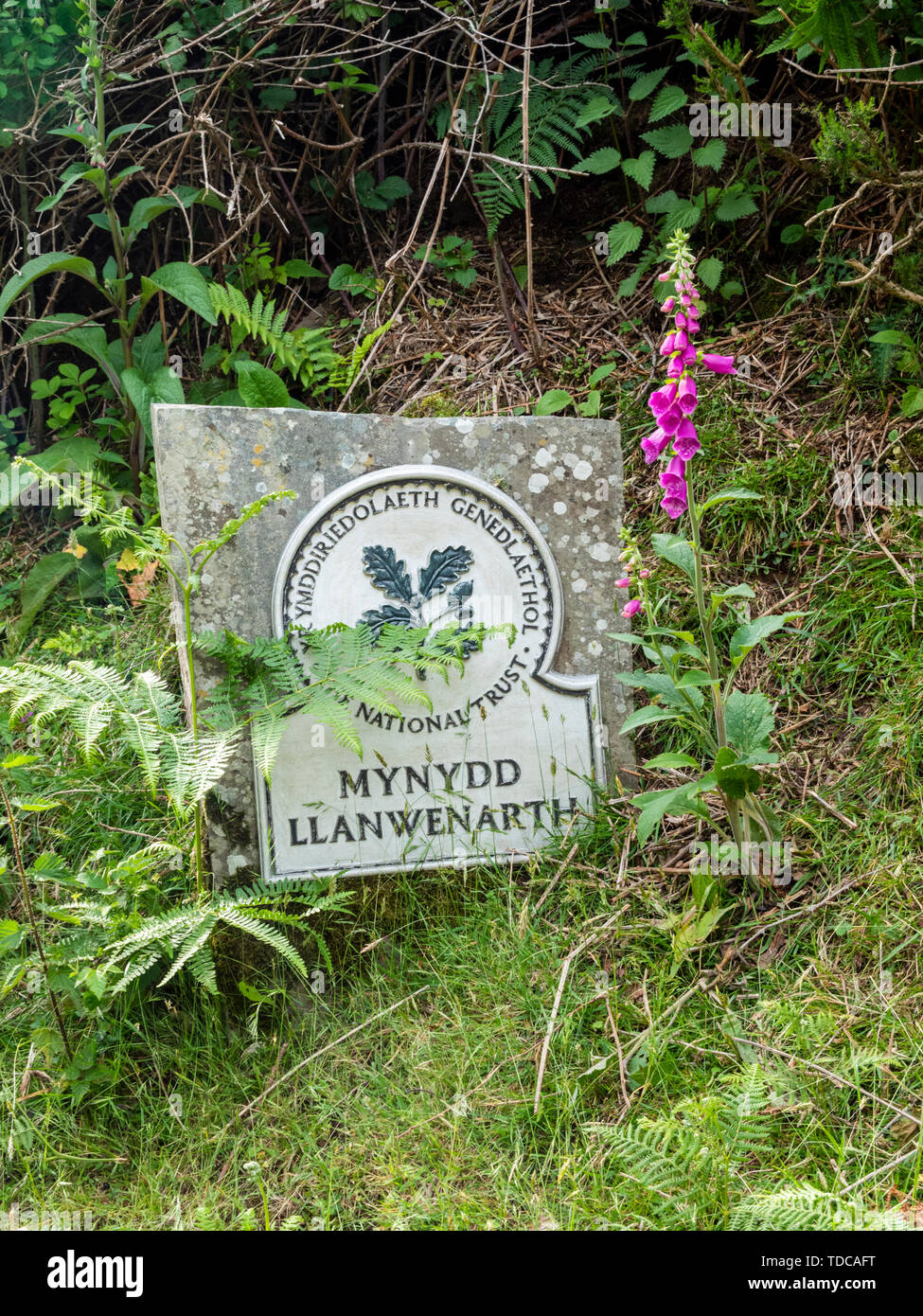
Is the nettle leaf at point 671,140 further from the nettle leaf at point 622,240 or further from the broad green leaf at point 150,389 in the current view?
the broad green leaf at point 150,389

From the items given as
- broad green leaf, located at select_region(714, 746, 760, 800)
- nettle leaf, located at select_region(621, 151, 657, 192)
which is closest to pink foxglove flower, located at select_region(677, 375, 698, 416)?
broad green leaf, located at select_region(714, 746, 760, 800)

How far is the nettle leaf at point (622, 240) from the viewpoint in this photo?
12.9 feet

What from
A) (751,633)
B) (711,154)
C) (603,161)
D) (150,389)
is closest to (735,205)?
(711,154)

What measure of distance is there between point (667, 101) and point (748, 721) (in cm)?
247

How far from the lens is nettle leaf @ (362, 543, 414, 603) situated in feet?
9.74

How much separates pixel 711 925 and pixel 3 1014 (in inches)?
68.8

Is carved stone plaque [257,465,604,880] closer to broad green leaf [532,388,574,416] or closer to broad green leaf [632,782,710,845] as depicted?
broad green leaf [632,782,710,845]

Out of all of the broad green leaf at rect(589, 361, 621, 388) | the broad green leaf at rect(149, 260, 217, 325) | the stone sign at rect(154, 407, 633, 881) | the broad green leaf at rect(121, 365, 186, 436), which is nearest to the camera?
the stone sign at rect(154, 407, 633, 881)

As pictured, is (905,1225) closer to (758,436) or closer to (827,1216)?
(827,1216)

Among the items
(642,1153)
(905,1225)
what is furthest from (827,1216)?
(642,1153)

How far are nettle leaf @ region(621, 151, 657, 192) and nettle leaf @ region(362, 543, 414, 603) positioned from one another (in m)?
1.86

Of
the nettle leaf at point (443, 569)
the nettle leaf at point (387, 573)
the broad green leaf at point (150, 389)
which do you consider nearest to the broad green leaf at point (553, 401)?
the nettle leaf at point (443, 569)

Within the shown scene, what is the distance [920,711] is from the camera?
2861 millimetres

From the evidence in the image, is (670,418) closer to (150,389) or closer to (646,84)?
(150,389)
